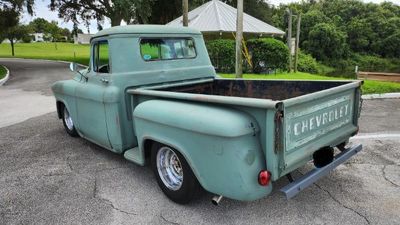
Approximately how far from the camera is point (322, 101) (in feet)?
11.2

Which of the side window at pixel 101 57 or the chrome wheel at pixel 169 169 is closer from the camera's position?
the chrome wheel at pixel 169 169

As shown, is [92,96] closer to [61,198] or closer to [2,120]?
[61,198]

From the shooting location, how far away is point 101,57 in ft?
16.1

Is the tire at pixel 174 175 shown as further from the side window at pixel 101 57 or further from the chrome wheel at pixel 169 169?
the side window at pixel 101 57

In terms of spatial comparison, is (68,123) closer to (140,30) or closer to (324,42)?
(140,30)

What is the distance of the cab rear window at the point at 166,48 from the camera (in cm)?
478

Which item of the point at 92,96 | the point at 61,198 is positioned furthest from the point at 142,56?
the point at 61,198

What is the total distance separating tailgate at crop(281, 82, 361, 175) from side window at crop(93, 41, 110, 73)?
2.83m

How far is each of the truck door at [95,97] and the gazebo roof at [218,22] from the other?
15.8 m

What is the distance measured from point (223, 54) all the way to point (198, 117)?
13.7 metres

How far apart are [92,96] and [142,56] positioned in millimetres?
912

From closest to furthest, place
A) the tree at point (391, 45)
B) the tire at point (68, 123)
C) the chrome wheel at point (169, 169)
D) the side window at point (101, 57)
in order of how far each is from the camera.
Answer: the chrome wheel at point (169, 169) < the side window at point (101, 57) < the tire at point (68, 123) < the tree at point (391, 45)

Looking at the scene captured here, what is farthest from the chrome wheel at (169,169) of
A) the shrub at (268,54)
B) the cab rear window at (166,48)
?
the shrub at (268,54)

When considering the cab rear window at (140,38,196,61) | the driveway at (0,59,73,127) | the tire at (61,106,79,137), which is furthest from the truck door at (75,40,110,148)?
the driveway at (0,59,73,127)
